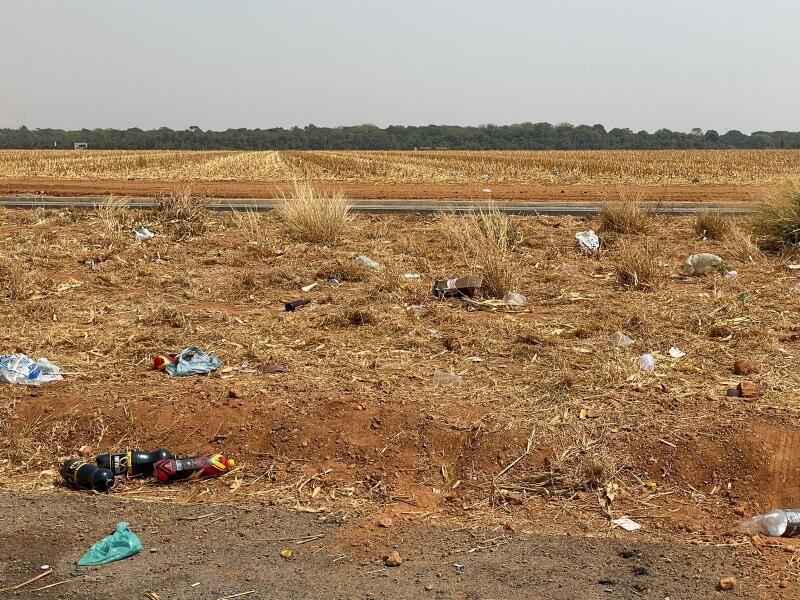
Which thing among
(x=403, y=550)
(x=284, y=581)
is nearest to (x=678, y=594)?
(x=403, y=550)

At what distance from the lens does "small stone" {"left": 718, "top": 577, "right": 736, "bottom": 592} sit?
3789mm

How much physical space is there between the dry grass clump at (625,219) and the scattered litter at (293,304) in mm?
5705

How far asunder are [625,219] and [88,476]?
9.38 meters

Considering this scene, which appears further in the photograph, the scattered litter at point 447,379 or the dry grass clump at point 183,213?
the dry grass clump at point 183,213

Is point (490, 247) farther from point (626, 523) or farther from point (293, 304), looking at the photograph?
point (626, 523)

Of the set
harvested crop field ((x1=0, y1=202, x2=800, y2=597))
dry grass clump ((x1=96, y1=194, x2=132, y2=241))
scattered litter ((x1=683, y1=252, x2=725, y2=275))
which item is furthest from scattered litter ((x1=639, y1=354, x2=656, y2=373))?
dry grass clump ((x1=96, y1=194, x2=132, y2=241))

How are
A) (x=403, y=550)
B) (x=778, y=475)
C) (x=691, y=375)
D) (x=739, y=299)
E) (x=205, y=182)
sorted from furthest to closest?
(x=205, y=182) < (x=739, y=299) < (x=691, y=375) < (x=778, y=475) < (x=403, y=550)

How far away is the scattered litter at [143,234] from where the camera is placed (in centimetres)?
1192

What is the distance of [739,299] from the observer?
26.8 feet

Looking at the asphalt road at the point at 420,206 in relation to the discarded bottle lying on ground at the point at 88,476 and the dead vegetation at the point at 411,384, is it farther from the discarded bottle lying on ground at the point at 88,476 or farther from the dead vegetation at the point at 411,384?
the discarded bottle lying on ground at the point at 88,476

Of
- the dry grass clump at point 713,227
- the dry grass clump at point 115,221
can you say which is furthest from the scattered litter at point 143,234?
the dry grass clump at point 713,227

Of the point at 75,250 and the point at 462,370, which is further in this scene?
the point at 75,250

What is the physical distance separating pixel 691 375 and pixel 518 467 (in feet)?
5.91

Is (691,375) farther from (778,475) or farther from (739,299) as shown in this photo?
(739,299)
